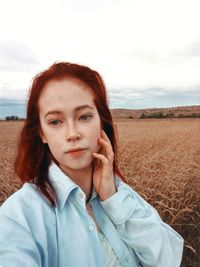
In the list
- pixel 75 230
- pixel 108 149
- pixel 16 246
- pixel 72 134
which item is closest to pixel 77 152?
pixel 72 134

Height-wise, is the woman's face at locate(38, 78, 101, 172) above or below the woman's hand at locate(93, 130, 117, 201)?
above

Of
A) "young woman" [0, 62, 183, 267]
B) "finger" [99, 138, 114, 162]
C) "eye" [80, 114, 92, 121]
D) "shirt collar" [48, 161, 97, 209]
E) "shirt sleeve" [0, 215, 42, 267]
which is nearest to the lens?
"shirt sleeve" [0, 215, 42, 267]

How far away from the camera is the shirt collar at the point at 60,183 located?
1.32m

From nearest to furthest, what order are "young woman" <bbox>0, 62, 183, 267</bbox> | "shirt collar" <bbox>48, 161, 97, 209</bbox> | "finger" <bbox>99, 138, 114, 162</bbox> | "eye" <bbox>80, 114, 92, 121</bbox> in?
"young woman" <bbox>0, 62, 183, 267</bbox>
"shirt collar" <bbox>48, 161, 97, 209</bbox>
"eye" <bbox>80, 114, 92, 121</bbox>
"finger" <bbox>99, 138, 114, 162</bbox>

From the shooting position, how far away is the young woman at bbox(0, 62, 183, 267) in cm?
121

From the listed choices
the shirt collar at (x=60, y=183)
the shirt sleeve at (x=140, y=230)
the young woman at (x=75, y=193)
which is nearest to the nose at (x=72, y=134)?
the young woman at (x=75, y=193)

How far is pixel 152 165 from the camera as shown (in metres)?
6.03

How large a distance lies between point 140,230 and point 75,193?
11.4 inches

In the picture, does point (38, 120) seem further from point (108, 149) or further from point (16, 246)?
point (16, 246)

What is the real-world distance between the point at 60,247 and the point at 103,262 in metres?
0.17

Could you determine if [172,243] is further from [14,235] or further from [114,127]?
[14,235]

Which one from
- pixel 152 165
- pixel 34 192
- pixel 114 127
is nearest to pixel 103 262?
pixel 34 192

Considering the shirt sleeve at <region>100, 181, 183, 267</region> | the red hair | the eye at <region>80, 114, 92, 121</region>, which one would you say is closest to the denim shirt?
the shirt sleeve at <region>100, 181, 183, 267</region>

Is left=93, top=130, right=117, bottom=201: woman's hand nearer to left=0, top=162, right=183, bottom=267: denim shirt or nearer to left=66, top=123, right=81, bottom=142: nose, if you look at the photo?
left=0, top=162, right=183, bottom=267: denim shirt
